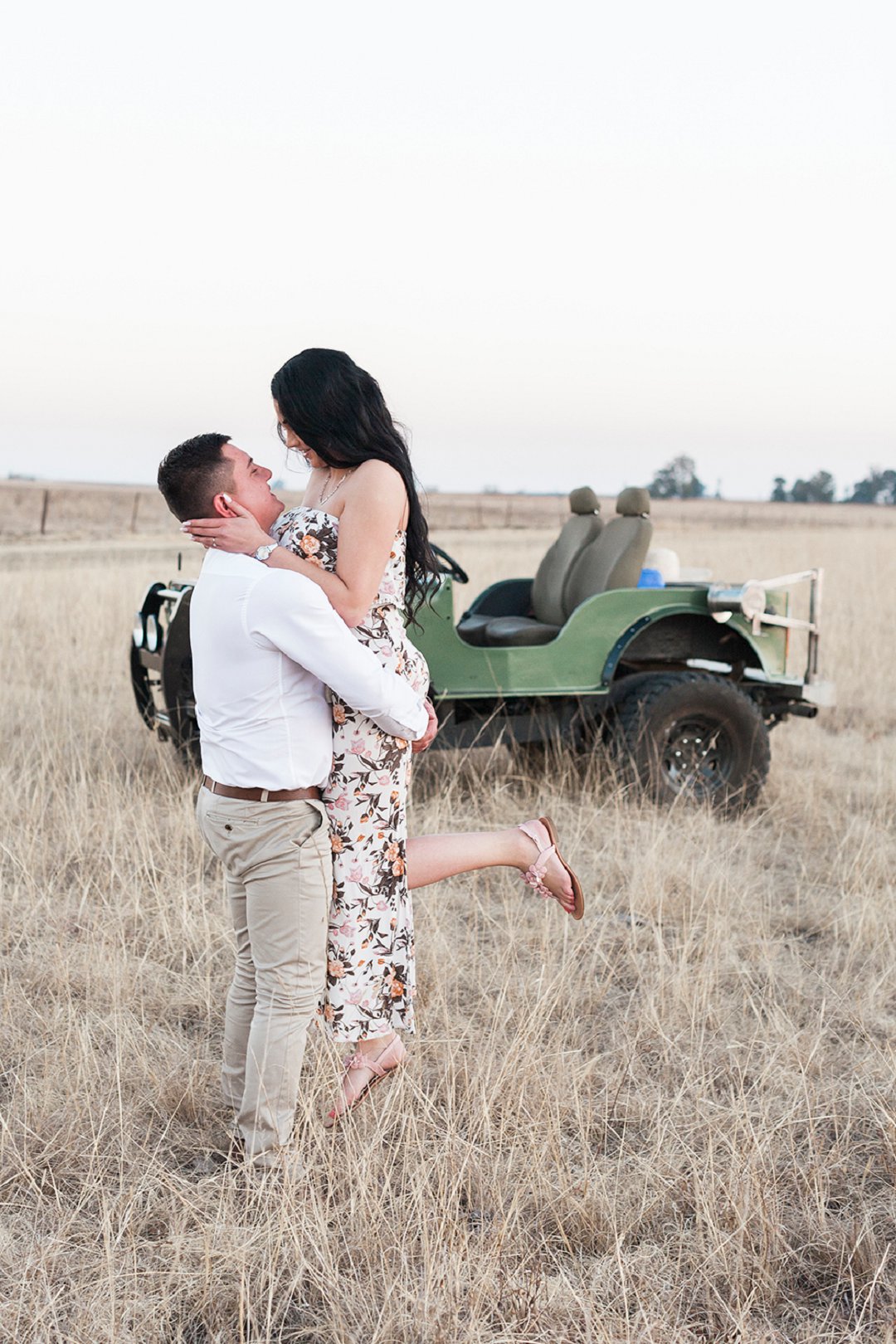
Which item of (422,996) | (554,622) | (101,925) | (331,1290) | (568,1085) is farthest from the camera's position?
(554,622)

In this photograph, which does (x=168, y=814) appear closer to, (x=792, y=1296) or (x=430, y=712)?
(x=430, y=712)

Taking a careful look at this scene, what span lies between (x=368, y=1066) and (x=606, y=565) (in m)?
3.39

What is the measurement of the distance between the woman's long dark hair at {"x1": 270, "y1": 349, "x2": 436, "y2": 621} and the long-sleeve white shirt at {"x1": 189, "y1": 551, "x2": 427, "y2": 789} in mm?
342

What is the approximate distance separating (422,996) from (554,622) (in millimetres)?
2925

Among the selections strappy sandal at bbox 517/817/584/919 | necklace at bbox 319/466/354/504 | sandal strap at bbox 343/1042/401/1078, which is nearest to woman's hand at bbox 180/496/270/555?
necklace at bbox 319/466/354/504

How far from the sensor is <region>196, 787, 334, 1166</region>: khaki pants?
2.44 m

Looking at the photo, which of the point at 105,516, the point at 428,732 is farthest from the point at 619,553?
the point at 105,516

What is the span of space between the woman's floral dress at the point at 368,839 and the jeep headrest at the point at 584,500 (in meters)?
3.57

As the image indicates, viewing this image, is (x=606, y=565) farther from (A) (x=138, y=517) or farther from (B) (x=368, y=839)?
(A) (x=138, y=517)

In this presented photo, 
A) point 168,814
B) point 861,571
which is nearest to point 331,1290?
point 168,814

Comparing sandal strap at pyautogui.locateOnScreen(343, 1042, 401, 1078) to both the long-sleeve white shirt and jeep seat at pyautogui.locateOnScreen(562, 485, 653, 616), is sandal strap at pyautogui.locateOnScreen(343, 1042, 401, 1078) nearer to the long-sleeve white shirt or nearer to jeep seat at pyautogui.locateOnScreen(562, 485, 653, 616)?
the long-sleeve white shirt

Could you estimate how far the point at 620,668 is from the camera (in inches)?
231

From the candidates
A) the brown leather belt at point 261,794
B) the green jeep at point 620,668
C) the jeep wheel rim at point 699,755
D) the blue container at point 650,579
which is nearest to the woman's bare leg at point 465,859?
the brown leather belt at point 261,794

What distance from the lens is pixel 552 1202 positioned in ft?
8.05
